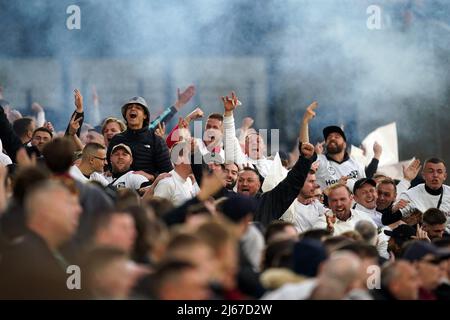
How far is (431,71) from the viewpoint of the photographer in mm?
14430

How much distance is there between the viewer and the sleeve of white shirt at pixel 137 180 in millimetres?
10117

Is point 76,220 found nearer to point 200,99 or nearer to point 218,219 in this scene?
point 218,219

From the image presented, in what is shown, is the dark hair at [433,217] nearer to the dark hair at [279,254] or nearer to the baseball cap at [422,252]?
the baseball cap at [422,252]

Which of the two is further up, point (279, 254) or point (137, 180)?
point (137, 180)

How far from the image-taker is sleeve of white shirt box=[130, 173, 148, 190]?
10.1 meters

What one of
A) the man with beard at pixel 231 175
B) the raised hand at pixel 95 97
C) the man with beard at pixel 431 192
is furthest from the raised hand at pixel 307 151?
the raised hand at pixel 95 97

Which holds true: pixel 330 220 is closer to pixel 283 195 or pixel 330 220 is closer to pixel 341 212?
pixel 341 212

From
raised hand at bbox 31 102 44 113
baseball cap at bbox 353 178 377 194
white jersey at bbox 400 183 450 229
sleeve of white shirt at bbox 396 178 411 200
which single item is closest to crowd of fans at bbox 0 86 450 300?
baseball cap at bbox 353 178 377 194

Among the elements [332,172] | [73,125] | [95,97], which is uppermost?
[95,97]

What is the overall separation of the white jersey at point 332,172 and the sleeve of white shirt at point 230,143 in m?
0.93

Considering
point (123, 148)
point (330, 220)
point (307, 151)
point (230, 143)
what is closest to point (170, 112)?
point (230, 143)

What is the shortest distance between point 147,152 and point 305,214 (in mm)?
1273

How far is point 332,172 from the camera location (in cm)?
1159

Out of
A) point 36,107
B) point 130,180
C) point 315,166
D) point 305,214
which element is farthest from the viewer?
point 36,107
